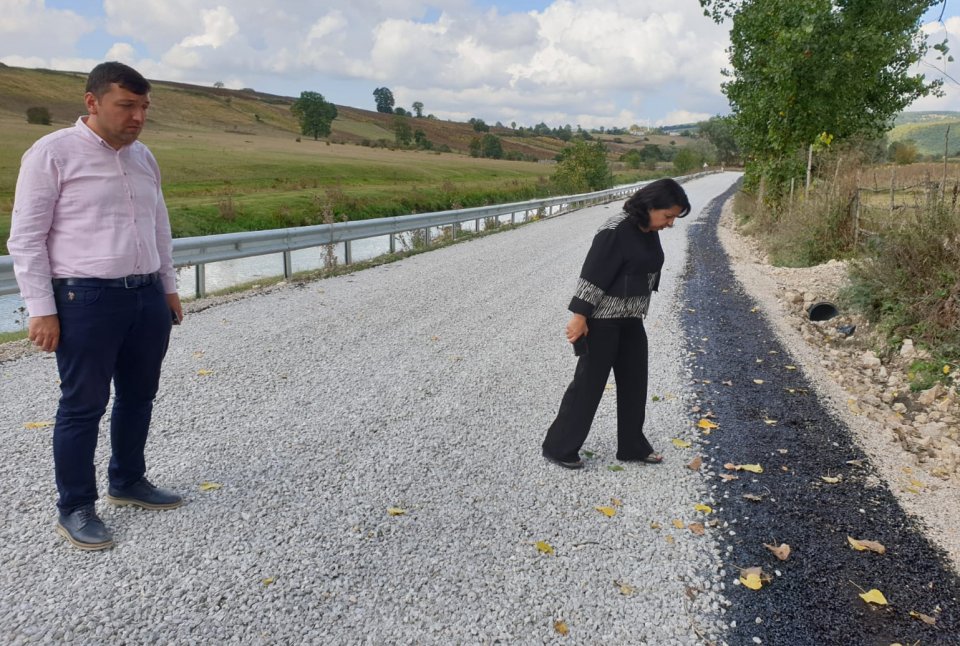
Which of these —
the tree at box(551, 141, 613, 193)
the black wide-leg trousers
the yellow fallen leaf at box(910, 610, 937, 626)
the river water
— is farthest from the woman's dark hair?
the tree at box(551, 141, 613, 193)

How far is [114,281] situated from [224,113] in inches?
4111

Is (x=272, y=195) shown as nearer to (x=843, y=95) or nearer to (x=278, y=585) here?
(x=843, y=95)

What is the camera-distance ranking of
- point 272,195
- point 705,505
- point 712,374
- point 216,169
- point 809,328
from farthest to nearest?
1. point 216,169
2. point 272,195
3. point 809,328
4. point 712,374
5. point 705,505

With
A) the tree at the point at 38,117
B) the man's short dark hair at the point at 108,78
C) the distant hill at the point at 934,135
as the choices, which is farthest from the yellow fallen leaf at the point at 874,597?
the tree at the point at 38,117

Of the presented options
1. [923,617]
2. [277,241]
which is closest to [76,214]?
[923,617]

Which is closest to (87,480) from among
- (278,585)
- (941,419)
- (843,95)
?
(278,585)

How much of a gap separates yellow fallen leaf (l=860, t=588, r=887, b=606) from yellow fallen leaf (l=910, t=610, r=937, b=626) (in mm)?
112

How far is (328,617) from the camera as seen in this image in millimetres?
2781

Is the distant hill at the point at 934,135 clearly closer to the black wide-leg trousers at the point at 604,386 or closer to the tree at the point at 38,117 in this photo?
the black wide-leg trousers at the point at 604,386

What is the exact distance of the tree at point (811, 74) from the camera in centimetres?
1560

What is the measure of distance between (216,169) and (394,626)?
44532 mm

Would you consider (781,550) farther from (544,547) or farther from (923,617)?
(544,547)

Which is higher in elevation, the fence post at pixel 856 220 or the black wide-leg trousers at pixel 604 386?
the fence post at pixel 856 220

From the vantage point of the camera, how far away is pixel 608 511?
3.74 meters
